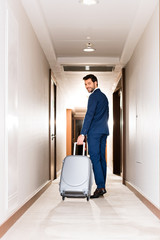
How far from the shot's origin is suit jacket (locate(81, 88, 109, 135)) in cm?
442

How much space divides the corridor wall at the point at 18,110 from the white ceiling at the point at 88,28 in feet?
0.67

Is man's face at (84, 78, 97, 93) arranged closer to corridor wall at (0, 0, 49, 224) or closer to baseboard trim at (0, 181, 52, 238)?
corridor wall at (0, 0, 49, 224)

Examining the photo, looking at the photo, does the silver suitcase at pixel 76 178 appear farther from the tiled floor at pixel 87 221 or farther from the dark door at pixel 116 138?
the dark door at pixel 116 138

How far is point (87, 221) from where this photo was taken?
3055 mm

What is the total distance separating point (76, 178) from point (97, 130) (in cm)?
68

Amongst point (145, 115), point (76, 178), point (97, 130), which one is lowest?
point (76, 178)

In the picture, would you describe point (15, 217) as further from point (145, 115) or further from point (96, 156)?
point (145, 115)

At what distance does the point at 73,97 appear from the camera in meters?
11.1

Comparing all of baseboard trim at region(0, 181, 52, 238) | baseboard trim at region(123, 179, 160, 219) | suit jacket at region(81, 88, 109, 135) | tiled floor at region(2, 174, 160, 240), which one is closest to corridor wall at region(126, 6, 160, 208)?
baseboard trim at region(123, 179, 160, 219)

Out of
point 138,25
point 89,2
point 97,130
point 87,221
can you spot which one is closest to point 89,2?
point 89,2

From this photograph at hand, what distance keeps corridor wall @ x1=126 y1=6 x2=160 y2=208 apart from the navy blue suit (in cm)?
44

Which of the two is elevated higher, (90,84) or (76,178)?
(90,84)

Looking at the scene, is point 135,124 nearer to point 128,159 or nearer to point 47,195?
point 128,159

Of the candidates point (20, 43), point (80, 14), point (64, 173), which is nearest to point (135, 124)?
point (64, 173)
